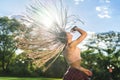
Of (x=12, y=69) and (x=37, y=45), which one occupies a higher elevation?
(x=37, y=45)

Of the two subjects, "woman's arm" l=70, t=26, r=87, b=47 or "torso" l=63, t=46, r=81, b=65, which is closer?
"woman's arm" l=70, t=26, r=87, b=47

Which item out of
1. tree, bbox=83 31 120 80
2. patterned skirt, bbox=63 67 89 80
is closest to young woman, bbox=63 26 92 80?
patterned skirt, bbox=63 67 89 80

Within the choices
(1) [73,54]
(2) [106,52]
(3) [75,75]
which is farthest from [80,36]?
(2) [106,52]

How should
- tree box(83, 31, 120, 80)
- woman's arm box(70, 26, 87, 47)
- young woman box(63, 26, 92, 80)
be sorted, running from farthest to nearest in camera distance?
tree box(83, 31, 120, 80), young woman box(63, 26, 92, 80), woman's arm box(70, 26, 87, 47)

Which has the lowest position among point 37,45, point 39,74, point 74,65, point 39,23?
point 39,74

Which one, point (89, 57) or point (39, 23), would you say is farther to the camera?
point (89, 57)

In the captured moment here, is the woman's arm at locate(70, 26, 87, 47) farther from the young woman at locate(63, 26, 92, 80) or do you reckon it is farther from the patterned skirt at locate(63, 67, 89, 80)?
the patterned skirt at locate(63, 67, 89, 80)

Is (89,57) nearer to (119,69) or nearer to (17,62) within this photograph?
(119,69)

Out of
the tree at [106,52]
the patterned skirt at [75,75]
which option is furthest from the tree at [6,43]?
the patterned skirt at [75,75]

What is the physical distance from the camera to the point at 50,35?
7195mm

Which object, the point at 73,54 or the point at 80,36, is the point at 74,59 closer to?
the point at 73,54

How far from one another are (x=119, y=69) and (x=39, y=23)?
169 feet

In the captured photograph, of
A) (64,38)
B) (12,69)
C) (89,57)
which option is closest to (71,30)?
(64,38)

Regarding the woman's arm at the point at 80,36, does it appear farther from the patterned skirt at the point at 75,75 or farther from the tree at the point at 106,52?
the tree at the point at 106,52
